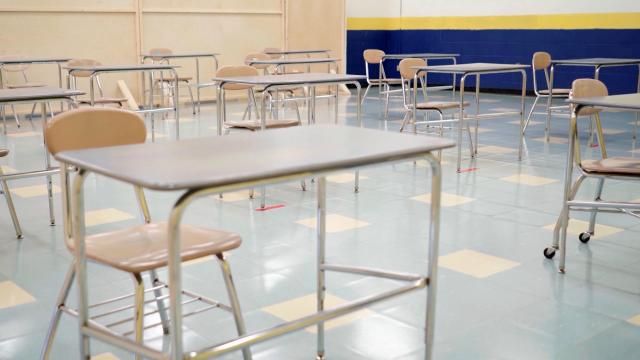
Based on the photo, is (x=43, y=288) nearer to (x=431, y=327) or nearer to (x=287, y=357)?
(x=287, y=357)

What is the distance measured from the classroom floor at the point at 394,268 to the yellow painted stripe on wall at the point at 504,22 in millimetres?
5243

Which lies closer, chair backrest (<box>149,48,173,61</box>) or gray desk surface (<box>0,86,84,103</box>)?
gray desk surface (<box>0,86,84,103</box>)

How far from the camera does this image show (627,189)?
489 cm

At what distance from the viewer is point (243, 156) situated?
179 centimetres

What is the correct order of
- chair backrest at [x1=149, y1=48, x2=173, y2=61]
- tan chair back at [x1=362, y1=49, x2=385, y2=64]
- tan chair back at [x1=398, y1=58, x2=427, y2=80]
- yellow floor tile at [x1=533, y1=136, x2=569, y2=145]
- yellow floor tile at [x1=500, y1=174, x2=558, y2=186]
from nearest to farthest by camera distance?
yellow floor tile at [x1=500, y1=174, x2=558, y2=186]
tan chair back at [x1=398, y1=58, x2=427, y2=80]
yellow floor tile at [x1=533, y1=136, x2=569, y2=145]
chair backrest at [x1=149, y1=48, x2=173, y2=61]
tan chair back at [x1=362, y1=49, x2=385, y2=64]

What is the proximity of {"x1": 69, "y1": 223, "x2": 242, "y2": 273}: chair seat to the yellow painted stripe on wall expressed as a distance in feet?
29.4

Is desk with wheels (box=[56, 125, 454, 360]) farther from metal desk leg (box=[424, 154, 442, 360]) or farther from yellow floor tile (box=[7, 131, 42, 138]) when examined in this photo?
yellow floor tile (box=[7, 131, 42, 138])

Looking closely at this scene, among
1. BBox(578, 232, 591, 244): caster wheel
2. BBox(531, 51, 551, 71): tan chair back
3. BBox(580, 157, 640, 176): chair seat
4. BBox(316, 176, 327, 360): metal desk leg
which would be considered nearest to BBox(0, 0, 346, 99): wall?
BBox(531, 51, 551, 71): tan chair back

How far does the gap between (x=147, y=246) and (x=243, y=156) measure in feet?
1.46

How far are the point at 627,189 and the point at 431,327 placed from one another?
10.7ft

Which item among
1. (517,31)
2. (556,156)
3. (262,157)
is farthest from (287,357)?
(517,31)

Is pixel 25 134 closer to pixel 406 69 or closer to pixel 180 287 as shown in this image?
pixel 406 69

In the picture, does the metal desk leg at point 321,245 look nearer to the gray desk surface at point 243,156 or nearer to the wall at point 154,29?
the gray desk surface at point 243,156

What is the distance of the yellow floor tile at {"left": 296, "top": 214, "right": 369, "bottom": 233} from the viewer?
3.95m
